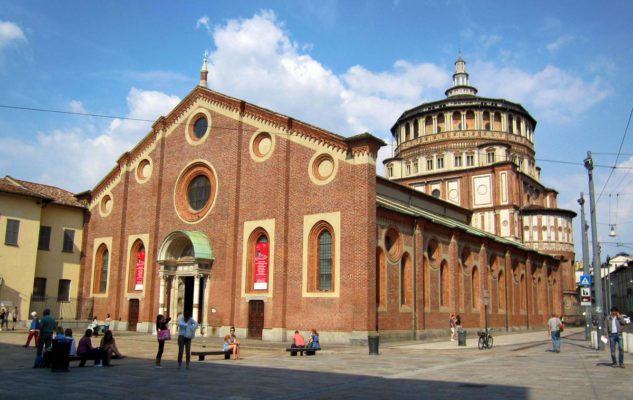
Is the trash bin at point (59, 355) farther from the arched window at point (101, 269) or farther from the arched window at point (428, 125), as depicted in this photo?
the arched window at point (428, 125)

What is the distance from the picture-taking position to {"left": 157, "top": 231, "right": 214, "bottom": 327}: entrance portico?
3272 cm

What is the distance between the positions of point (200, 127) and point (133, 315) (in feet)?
42.9

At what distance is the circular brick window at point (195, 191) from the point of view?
34562 mm

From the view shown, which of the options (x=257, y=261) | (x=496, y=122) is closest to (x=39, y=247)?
(x=257, y=261)

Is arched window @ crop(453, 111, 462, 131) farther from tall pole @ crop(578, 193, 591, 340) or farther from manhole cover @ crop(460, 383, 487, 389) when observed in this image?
manhole cover @ crop(460, 383, 487, 389)

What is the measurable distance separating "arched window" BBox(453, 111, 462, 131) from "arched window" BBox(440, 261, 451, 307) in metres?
28.7

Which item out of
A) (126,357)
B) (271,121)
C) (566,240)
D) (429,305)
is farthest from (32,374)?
(566,240)

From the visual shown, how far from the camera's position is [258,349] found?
25.1 m

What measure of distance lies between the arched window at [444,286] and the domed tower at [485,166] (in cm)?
2116

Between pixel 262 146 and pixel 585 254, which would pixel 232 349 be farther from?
Result: pixel 585 254

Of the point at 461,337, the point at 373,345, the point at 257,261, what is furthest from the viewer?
the point at 257,261

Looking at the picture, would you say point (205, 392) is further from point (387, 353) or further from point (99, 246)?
point (99, 246)

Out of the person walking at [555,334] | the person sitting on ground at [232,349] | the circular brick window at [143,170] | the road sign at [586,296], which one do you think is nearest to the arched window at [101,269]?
the circular brick window at [143,170]

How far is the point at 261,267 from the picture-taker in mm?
31047
